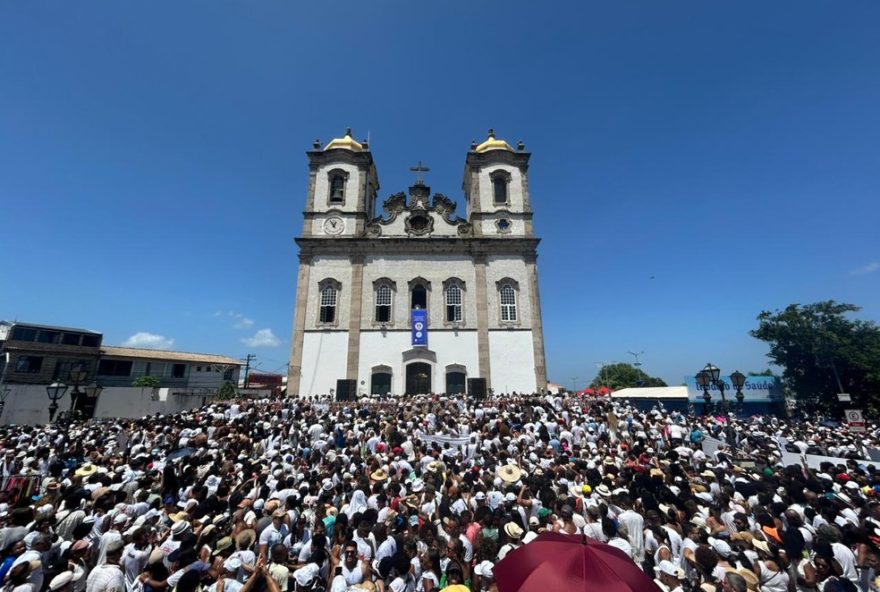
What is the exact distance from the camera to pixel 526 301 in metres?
28.2

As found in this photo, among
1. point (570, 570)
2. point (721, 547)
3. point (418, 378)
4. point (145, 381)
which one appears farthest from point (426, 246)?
point (145, 381)

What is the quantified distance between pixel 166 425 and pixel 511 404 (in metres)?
15.8

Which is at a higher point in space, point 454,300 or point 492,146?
point 492,146

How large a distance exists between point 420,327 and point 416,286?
343 cm

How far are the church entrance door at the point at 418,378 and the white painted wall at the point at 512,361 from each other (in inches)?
178

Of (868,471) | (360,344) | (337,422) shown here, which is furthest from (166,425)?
(868,471)

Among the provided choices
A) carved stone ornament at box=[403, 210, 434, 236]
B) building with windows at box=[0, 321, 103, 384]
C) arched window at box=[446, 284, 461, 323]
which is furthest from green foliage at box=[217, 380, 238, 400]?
carved stone ornament at box=[403, 210, 434, 236]

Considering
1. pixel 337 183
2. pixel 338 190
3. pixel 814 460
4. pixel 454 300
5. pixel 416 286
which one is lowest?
pixel 814 460

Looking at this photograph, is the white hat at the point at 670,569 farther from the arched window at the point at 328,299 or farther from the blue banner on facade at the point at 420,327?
the arched window at the point at 328,299

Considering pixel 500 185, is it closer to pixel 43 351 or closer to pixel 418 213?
pixel 418 213

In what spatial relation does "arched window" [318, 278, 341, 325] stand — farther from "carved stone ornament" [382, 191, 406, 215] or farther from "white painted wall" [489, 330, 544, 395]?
"white painted wall" [489, 330, 544, 395]

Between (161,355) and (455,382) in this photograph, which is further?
(161,355)

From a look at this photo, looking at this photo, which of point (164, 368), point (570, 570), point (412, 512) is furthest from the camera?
point (164, 368)

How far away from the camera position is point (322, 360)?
1041 inches
